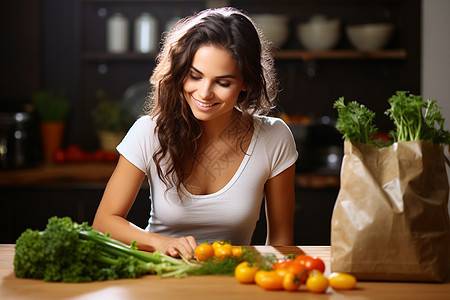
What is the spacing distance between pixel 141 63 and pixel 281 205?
8.03 feet

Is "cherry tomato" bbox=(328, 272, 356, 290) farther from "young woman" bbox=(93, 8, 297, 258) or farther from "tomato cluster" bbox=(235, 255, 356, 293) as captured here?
"young woman" bbox=(93, 8, 297, 258)

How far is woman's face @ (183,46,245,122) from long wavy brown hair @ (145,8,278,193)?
27 millimetres

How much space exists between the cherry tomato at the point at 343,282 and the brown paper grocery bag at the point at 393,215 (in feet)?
0.12

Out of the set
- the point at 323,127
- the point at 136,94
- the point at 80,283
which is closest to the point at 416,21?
the point at 323,127

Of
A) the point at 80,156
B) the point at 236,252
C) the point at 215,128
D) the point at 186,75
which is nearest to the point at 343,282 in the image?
the point at 236,252

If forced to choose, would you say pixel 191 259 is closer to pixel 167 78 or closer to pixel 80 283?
pixel 80 283

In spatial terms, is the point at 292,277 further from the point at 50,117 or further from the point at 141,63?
the point at 141,63

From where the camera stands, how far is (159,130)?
76.5 inches

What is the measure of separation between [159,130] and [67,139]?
7.85 ft

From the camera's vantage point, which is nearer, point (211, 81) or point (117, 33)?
point (211, 81)

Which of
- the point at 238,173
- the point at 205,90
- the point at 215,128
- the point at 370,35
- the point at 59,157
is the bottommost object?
the point at 59,157

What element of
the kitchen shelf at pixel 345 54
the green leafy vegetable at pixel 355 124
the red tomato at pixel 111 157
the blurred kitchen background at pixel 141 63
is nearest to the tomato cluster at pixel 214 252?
the green leafy vegetable at pixel 355 124

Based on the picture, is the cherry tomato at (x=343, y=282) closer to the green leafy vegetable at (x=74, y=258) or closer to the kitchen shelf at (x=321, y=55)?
the green leafy vegetable at (x=74, y=258)

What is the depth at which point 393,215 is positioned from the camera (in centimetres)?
127
